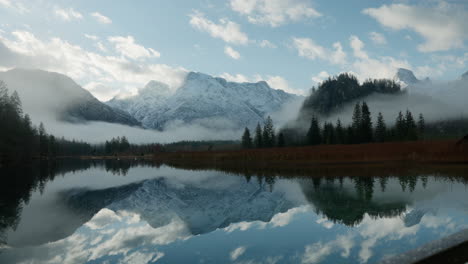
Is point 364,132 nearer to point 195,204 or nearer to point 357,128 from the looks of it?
point 357,128

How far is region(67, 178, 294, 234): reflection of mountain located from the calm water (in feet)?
0.31

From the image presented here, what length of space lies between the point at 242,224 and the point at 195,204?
1000cm

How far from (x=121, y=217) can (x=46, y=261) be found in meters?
10.4

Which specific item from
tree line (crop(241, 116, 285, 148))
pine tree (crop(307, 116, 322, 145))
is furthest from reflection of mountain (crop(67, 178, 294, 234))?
tree line (crop(241, 116, 285, 148))

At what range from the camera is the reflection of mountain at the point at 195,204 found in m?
→ 21.2

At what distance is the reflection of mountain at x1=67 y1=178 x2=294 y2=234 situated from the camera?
2125 centimetres

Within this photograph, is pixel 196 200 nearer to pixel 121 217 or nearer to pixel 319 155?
pixel 121 217

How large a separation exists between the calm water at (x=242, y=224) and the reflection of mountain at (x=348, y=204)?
0.06 metres

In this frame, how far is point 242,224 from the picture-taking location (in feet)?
63.3

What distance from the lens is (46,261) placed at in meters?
12.7

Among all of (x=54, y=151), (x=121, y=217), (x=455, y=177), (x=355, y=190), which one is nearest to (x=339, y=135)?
(x=455, y=177)

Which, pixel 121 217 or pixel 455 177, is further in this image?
pixel 455 177

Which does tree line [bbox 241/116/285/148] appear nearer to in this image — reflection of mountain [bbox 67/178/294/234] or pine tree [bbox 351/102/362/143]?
pine tree [bbox 351/102/362/143]

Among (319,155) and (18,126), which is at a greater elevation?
(18,126)
